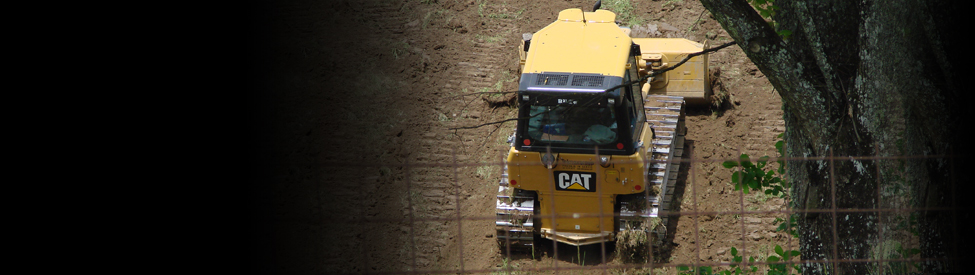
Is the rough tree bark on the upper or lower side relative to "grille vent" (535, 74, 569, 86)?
lower

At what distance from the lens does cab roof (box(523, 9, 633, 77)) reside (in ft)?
23.1

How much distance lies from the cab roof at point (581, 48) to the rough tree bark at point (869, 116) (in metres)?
2.63

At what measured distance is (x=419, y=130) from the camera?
10.2m

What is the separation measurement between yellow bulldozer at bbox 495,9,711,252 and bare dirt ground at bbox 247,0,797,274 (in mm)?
358

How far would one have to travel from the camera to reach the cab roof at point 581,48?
23.1 ft

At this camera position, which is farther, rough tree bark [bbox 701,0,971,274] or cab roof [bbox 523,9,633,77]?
cab roof [bbox 523,9,633,77]

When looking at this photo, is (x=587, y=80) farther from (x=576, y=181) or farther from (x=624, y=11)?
(x=624, y=11)

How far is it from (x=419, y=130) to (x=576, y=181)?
11.3 ft

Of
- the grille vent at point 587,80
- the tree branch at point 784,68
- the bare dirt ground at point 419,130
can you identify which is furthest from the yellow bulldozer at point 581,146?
the tree branch at point 784,68

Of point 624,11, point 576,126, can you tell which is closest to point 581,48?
point 576,126

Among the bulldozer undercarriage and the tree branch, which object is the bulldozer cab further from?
the tree branch

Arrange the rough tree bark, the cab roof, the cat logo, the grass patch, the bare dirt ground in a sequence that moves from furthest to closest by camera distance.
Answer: the grass patch, the bare dirt ground, the cat logo, the cab roof, the rough tree bark

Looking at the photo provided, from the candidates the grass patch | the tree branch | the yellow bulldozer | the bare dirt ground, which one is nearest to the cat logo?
the yellow bulldozer

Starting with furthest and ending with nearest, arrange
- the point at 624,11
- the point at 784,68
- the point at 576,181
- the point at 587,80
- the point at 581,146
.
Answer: the point at 624,11 < the point at 576,181 < the point at 581,146 < the point at 587,80 < the point at 784,68
